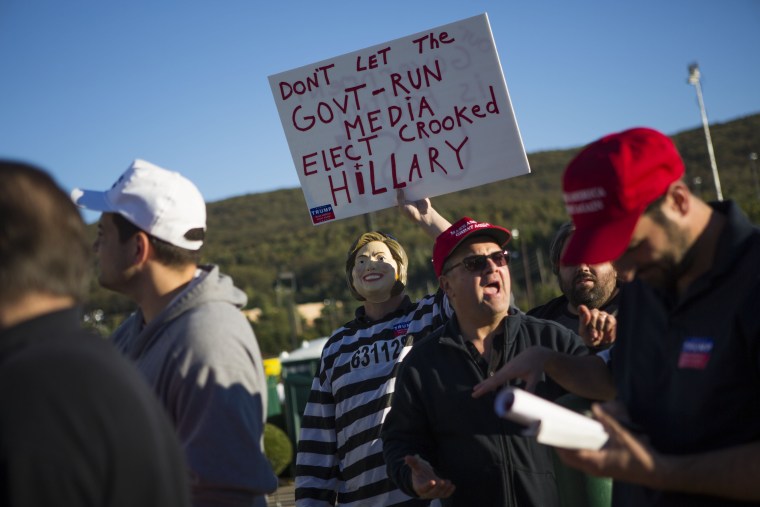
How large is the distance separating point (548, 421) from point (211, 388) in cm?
112

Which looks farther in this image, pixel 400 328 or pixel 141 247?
pixel 400 328

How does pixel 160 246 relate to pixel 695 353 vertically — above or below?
above

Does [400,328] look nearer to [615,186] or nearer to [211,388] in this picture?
[211,388]

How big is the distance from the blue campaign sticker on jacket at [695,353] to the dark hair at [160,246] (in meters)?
1.66

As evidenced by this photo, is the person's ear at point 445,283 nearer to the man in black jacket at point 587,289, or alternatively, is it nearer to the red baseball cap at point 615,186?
the man in black jacket at point 587,289

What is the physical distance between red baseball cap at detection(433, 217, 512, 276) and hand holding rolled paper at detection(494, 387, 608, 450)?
193 cm

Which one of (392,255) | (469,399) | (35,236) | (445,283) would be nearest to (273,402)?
(392,255)

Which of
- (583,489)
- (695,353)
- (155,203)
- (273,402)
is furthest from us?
(273,402)

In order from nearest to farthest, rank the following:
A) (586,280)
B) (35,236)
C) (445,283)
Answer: (35,236)
(445,283)
(586,280)

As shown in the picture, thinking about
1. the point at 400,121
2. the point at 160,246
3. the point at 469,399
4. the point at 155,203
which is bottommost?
the point at 469,399

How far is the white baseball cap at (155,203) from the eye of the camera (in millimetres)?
3062

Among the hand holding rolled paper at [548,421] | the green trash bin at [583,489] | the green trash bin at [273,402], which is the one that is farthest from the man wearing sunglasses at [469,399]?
the green trash bin at [273,402]

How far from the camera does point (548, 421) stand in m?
2.09

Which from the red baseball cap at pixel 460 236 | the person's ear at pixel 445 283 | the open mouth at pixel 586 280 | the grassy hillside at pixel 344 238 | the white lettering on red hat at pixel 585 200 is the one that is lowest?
the grassy hillside at pixel 344 238
